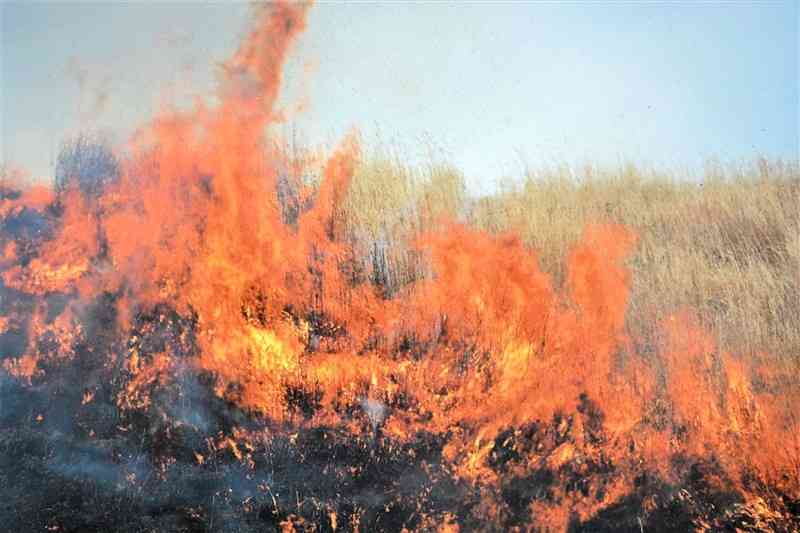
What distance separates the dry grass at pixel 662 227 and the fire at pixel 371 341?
253 millimetres

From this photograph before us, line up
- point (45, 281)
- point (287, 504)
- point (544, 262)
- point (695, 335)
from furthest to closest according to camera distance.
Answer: point (544, 262) < point (45, 281) < point (695, 335) < point (287, 504)

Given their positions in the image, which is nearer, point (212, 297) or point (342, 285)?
point (212, 297)

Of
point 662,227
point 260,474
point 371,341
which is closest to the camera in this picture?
point 260,474

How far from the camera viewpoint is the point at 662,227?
25.9 ft

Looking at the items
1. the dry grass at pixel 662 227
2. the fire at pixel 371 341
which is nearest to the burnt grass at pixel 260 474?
the fire at pixel 371 341

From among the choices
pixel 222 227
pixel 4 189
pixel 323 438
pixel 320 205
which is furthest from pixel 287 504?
pixel 4 189

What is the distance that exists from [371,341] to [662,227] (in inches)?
156

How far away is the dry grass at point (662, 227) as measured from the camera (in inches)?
240

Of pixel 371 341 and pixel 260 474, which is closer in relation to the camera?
pixel 260 474

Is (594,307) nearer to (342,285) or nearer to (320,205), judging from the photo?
(342,285)

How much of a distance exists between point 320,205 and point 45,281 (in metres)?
2.58

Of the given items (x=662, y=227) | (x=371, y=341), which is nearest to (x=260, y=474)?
(x=371, y=341)

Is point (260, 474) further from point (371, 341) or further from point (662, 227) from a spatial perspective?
point (662, 227)

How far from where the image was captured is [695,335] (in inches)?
225
